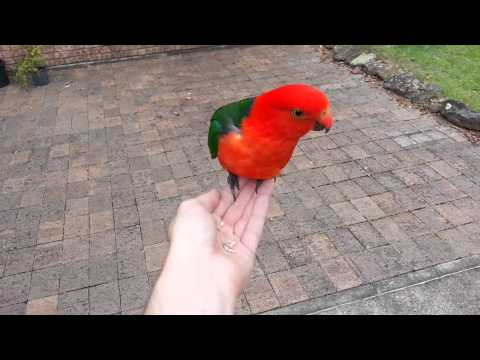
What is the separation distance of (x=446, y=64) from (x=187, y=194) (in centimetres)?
598

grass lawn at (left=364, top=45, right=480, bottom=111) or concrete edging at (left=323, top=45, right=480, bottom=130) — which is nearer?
concrete edging at (left=323, top=45, right=480, bottom=130)

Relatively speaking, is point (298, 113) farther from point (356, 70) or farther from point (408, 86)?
point (356, 70)

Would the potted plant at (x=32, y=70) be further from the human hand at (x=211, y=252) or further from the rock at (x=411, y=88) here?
the rock at (x=411, y=88)

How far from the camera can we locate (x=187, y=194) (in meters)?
4.52

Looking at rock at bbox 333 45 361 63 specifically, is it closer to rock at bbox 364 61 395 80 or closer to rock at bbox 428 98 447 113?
rock at bbox 364 61 395 80

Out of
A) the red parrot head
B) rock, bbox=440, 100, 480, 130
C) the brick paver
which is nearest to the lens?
the red parrot head

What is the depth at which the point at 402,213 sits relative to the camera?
4133 mm

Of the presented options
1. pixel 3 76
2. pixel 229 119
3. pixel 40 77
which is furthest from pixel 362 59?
pixel 3 76

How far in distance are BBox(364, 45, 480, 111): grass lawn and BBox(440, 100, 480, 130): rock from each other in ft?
0.92

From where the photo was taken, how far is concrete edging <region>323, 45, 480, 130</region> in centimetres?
557

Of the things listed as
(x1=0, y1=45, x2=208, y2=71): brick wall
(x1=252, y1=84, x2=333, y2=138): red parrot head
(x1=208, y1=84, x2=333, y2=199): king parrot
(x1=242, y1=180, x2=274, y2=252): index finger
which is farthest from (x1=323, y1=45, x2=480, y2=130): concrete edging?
(x1=252, y1=84, x2=333, y2=138): red parrot head

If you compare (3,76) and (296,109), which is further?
(3,76)

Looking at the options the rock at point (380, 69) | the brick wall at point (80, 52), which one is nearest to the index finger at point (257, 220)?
the rock at point (380, 69)

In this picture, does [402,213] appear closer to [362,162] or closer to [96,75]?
[362,162]
